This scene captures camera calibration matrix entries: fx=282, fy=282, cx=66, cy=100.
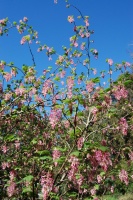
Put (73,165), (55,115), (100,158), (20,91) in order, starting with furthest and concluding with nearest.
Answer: (20,91), (55,115), (100,158), (73,165)

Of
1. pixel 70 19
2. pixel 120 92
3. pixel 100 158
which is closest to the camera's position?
pixel 100 158

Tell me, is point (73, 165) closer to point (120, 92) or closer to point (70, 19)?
point (120, 92)

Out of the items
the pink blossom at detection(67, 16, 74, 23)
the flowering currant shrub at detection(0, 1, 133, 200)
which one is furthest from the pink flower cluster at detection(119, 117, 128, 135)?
the pink blossom at detection(67, 16, 74, 23)

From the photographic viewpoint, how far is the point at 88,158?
5.97 m

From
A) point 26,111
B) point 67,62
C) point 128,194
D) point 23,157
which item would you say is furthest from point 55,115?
point 128,194

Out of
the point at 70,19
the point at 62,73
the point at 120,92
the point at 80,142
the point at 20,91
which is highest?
the point at 70,19

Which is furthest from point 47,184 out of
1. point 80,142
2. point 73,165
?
point 80,142

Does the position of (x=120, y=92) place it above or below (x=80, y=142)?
above

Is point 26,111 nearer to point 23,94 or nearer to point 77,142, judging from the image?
point 23,94

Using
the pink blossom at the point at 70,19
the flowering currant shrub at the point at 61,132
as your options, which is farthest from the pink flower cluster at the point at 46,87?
the pink blossom at the point at 70,19

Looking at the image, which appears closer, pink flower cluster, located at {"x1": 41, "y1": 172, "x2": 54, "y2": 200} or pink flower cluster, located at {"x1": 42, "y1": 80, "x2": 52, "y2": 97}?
pink flower cluster, located at {"x1": 41, "y1": 172, "x2": 54, "y2": 200}

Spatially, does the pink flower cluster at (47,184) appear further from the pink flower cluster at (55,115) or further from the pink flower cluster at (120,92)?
the pink flower cluster at (120,92)

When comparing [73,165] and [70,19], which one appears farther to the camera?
[70,19]

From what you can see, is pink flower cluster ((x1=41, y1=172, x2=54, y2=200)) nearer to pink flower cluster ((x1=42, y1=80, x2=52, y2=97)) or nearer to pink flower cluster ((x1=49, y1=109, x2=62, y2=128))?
pink flower cluster ((x1=49, y1=109, x2=62, y2=128))
